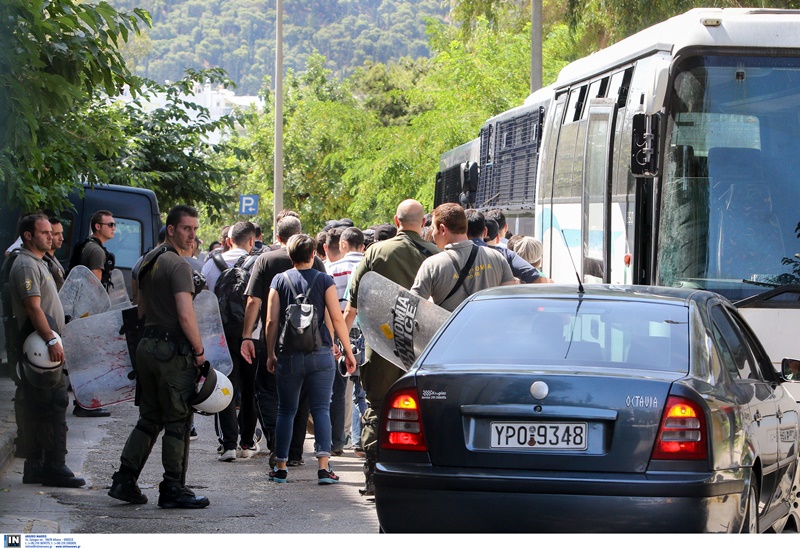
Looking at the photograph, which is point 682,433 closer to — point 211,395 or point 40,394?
point 211,395

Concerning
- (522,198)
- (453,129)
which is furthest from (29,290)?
(453,129)

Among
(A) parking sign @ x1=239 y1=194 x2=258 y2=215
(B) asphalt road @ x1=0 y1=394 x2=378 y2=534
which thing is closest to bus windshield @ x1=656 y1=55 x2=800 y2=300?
(B) asphalt road @ x1=0 y1=394 x2=378 y2=534

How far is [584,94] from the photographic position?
11.9 metres

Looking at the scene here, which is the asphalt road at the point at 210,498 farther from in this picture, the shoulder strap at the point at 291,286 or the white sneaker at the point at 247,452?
the shoulder strap at the point at 291,286

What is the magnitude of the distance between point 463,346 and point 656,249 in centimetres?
353

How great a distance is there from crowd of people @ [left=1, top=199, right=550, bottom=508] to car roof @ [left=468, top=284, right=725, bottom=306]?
151cm

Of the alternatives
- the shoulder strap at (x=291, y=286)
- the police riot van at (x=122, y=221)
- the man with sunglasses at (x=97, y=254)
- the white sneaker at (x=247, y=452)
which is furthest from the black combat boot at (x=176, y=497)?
the police riot van at (x=122, y=221)

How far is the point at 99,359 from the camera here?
332 inches

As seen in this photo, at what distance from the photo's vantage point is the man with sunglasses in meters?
13.0

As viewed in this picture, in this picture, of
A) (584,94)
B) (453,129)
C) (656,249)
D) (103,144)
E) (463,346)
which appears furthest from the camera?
(453,129)

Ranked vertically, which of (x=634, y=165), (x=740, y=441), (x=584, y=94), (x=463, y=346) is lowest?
(x=740, y=441)

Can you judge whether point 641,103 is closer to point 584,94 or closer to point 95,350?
point 584,94

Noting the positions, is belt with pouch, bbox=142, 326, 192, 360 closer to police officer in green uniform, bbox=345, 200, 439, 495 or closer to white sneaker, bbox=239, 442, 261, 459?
police officer in green uniform, bbox=345, 200, 439, 495

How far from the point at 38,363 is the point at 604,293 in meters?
4.32
